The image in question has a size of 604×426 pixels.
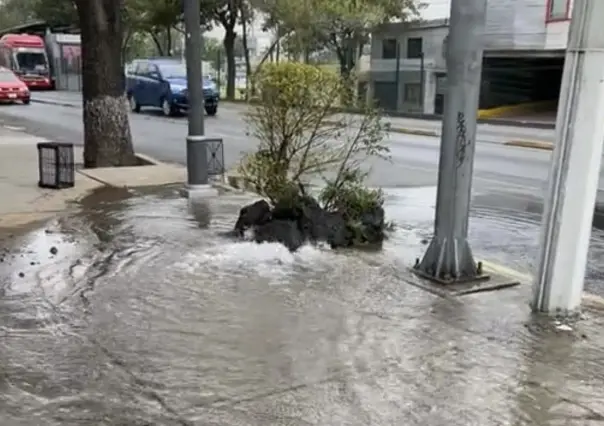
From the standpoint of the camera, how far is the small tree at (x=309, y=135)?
7504 millimetres

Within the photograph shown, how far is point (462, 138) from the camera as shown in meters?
6.00

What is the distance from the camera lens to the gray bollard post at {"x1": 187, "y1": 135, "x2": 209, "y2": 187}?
10000 mm

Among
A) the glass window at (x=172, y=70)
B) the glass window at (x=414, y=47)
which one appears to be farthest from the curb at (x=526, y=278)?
the glass window at (x=414, y=47)

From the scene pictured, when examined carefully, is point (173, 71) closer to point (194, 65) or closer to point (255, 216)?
point (194, 65)

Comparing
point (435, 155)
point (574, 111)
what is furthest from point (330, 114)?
point (435, 155)

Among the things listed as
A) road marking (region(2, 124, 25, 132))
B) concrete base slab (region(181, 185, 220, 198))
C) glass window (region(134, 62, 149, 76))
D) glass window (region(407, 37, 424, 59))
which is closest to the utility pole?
concrete base slab (region(181, 185, 220, 198))

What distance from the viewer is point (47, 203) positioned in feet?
30.8

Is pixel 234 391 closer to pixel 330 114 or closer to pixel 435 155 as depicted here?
pixel 330 114

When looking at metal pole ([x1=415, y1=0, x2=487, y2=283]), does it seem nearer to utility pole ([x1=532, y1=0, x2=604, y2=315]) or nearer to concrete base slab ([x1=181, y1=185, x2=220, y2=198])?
utility pole ([x1=532, y1=0, x2=604, y2=315])

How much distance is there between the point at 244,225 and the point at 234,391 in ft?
11.7

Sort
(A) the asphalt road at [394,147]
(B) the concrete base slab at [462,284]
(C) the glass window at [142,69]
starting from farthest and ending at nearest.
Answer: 1. (C) the glass window at [142,69]
2. (A) the asphalt road at [394,147]
3. (B) the concrete base slab at [462,284]

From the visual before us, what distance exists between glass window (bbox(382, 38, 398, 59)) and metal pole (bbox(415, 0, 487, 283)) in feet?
92.3

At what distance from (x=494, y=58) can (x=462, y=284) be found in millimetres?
25969

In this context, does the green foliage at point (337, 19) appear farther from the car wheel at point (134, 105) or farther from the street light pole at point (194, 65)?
the street light pole at point (194, 65)
